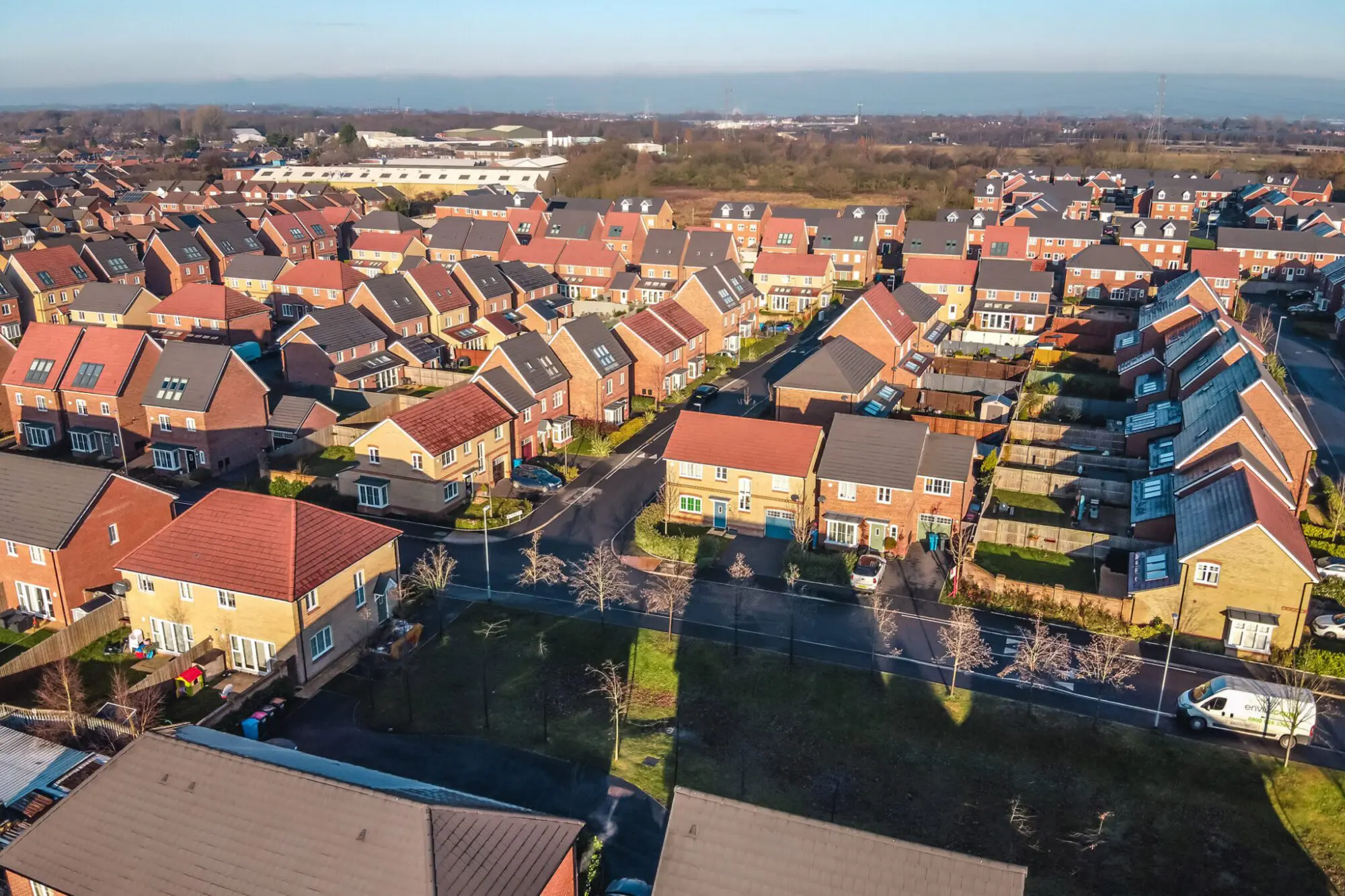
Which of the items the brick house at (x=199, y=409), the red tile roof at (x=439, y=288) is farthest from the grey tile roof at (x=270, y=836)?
the red tile roof at (x=439, y=288)

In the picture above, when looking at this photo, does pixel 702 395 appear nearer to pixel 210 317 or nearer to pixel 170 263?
pixel 210 317

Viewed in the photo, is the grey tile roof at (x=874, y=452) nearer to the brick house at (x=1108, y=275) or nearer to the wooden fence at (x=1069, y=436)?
the wooden fence at (x=1069, y=436)

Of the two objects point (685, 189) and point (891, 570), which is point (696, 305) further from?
point (685, 189)

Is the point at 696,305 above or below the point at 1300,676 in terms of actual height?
above

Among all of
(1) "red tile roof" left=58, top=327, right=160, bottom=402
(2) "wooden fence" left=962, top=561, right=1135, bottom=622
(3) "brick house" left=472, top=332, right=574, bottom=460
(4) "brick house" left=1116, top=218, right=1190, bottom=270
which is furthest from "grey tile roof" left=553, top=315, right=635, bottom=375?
(4) "brick house" left=1116, top=218, right=1190, bottom=270

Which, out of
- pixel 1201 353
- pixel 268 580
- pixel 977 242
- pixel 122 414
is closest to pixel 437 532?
pixel 268 580

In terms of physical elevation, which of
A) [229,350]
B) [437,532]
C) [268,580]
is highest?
[229,350]

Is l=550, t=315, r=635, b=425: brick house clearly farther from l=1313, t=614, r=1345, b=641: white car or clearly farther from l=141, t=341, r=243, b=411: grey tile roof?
l=1313, t=614, r=1345, b=641: white car
